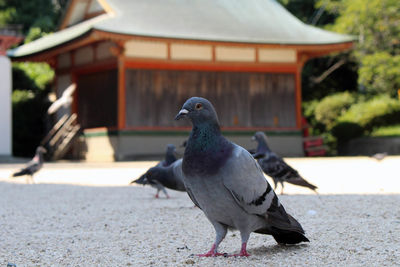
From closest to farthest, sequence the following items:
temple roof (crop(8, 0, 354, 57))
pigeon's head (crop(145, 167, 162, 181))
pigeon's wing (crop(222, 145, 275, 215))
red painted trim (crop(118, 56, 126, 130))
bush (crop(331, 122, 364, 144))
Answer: pigeon's wing (crop(222, 145, 275, 215)), pigeon's head (crop(145, 167, 162, 181)), temple roof (crop(8, 0, 354, 57)), red painted trim (crop(118, 56, 126, 130)), bush (crop(331, 122, 364, 144))

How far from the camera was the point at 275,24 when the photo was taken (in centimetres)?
2098

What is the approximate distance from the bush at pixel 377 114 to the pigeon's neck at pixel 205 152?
62.8 ft

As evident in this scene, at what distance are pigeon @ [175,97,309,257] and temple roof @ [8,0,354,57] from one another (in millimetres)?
13872

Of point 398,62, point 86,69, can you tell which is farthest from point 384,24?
point 86,69

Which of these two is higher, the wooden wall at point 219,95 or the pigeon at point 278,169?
the wooden wall at point 219,95

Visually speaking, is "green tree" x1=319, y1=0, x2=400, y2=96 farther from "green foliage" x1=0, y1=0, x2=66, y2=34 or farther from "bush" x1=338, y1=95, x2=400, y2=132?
"green foliage" x1=0, y1=0, x2=66, y2=34

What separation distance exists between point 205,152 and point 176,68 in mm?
16210

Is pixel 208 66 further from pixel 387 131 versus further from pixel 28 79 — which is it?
pixel 28 79

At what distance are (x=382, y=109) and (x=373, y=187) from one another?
1348 centimetres

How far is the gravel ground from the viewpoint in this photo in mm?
3923

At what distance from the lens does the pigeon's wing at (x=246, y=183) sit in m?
3.46

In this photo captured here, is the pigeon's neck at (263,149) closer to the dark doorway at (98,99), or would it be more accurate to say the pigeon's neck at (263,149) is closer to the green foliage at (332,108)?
the dark doorway at (98,99)

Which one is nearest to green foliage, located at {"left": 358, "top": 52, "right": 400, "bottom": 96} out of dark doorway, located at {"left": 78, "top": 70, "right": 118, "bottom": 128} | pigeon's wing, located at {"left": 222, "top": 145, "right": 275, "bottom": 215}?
dark doorway, located at {"left": 78, "top": 70, "right": 118, "bottom": 128}

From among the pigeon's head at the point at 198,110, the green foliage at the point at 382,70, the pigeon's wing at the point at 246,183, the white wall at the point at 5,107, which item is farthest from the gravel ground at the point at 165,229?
the green foliage at the point at 382,70
